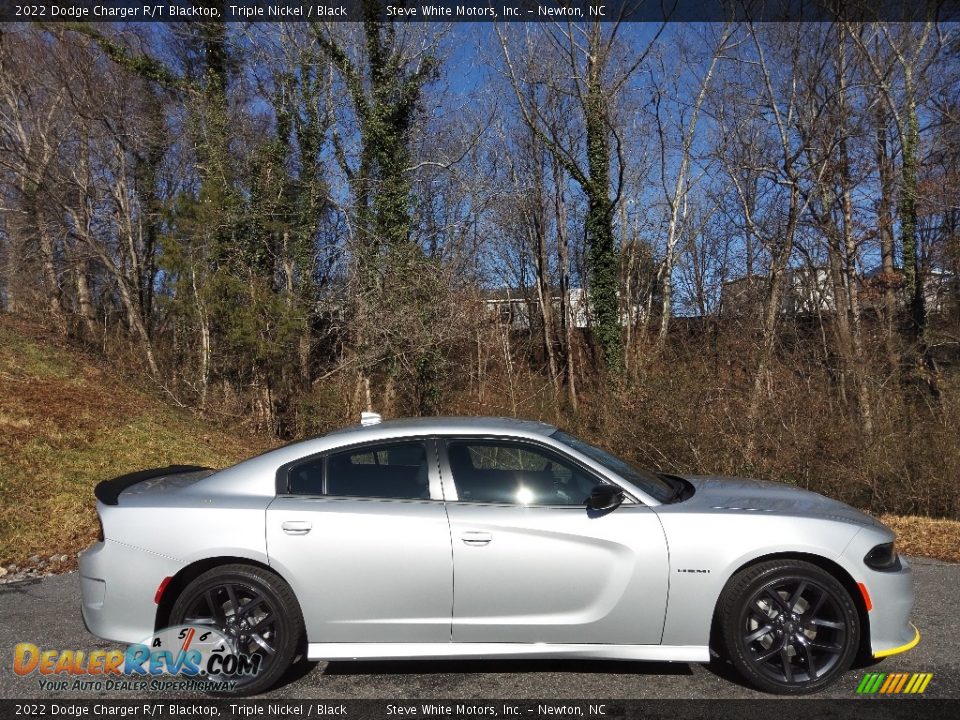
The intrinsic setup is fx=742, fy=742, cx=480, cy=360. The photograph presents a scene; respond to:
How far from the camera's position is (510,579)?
3.91m

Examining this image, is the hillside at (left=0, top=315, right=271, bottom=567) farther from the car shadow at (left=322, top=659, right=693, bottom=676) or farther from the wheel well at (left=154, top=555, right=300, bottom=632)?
the car shadow at (left=322, top=659, right=693, bottom=676)

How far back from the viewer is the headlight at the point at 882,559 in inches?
155

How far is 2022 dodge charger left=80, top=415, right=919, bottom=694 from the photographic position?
153 inches

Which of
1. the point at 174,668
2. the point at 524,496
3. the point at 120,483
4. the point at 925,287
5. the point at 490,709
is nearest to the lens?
the point at 490,709

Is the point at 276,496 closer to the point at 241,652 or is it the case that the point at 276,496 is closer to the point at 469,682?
the point at 241,652

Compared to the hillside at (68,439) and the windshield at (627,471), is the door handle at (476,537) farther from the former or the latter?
the hillside at (68,439)

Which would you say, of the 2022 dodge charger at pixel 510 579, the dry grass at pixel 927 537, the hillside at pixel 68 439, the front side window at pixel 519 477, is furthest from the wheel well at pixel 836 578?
the hillside at pixel 68 439

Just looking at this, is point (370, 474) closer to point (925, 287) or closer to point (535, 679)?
point (535, 679)

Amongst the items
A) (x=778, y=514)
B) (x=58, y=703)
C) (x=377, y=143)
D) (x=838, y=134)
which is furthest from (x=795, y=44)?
(x=58, y=703)

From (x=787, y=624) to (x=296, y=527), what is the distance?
2.65m

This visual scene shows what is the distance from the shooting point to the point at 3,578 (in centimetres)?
678

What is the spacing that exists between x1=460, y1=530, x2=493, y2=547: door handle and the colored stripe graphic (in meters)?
2.07

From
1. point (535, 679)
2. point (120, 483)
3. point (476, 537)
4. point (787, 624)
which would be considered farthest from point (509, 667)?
point (120, 483)

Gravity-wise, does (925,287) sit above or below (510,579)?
above
